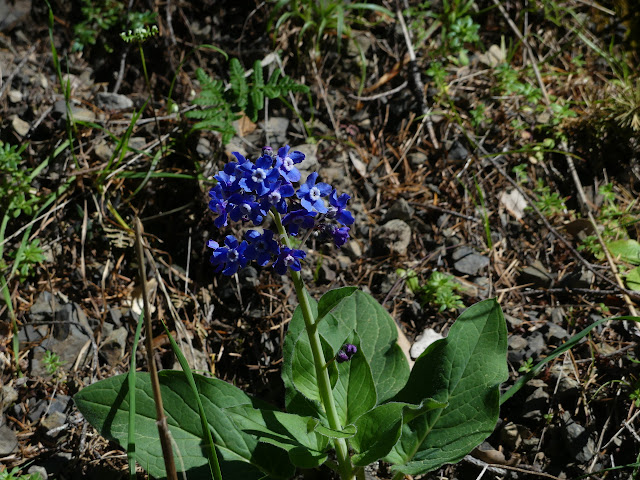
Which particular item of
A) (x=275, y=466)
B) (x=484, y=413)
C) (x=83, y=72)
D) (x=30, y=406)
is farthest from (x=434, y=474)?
(x=83, y=72)

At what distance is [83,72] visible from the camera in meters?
4.25

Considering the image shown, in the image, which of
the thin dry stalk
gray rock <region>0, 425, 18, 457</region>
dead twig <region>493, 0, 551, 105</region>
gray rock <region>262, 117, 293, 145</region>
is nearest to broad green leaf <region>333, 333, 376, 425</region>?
the thin dry stalk

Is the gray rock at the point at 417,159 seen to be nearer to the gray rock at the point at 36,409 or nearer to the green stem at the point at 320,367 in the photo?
the green stem at the point at 320,367

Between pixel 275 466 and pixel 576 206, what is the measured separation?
2.85 metres

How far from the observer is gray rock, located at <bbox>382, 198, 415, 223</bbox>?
12.9 feet

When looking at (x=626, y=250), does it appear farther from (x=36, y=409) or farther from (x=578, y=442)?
(x=36, y=409)

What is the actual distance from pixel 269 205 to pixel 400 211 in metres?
1.96

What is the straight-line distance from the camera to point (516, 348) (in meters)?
3.37

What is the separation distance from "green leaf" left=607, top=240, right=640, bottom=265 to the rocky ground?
0.08 meters

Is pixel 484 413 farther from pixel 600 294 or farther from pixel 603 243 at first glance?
pixel 603 243

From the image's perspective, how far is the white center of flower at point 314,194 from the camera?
7.11 ft

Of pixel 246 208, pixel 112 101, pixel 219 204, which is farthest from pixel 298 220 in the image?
pixel 112 101

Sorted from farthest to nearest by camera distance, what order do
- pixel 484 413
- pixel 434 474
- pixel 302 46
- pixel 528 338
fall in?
pixel 302 46, pixel 528 338, pixel 434 474, pixel 484 413

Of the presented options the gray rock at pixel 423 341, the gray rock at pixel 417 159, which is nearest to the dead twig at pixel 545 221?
the gray rock at pixel 417 159
